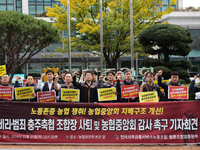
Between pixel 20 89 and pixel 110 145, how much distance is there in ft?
8.34

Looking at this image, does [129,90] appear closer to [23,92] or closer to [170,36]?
[23,92]

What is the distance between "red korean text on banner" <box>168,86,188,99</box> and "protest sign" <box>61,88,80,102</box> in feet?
7.10

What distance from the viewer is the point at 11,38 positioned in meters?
19.9

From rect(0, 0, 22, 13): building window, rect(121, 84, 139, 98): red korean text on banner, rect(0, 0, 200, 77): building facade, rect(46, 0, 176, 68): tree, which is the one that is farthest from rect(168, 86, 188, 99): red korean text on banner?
rect(0, 0, 22, 13): building window

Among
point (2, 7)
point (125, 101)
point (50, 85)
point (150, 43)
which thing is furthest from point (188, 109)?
point (2, 7)

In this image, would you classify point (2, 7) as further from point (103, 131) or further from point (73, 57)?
point (103, 131)

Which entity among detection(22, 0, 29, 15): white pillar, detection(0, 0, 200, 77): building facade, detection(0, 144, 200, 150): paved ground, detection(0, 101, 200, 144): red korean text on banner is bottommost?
detection(0, 144, 200, 150): paved ground

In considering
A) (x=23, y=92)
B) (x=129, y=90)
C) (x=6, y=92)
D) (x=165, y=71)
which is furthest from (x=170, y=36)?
(x=6, y=92)

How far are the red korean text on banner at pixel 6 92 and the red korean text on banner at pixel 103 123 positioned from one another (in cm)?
45

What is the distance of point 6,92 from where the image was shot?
6.45 m

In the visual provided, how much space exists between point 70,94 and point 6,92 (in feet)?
5.33

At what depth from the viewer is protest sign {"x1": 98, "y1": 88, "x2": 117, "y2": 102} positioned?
20.2 ft

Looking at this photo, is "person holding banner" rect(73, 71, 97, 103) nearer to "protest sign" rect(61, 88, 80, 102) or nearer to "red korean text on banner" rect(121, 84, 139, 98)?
"protest sign" rect(61, 88, 80, 102)

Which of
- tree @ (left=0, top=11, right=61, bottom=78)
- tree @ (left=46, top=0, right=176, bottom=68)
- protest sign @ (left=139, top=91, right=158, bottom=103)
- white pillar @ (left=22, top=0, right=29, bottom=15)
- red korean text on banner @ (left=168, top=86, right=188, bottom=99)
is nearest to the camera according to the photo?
protest sign @ (left=139, top=91, right=158, bottom=103)
